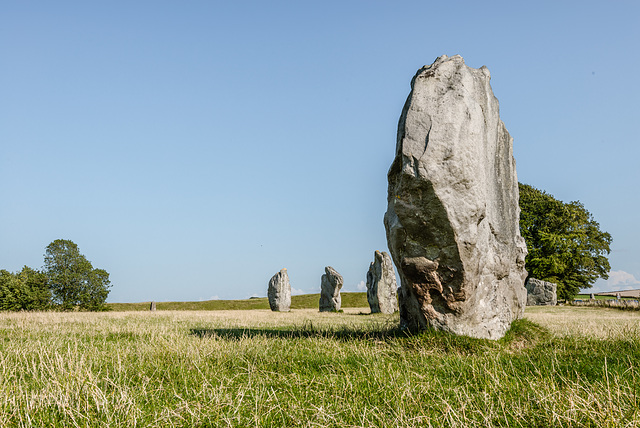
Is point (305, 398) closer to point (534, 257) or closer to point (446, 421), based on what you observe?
point (446, 421)

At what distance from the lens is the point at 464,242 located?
689 cm

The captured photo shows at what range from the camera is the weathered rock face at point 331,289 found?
29.0 metres


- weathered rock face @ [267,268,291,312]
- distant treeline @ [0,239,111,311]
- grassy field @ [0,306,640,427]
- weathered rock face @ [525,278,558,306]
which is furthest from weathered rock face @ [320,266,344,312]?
grassy field @ [0,306,640,427]

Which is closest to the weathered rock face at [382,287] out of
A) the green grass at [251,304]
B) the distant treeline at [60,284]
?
the distant treeline at [60,284]

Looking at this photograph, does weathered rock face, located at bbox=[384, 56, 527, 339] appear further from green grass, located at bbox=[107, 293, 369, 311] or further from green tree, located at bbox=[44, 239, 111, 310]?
green grass, located at bbox=[107, 293, 369, 311]

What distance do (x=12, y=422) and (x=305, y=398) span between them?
219 centimetres

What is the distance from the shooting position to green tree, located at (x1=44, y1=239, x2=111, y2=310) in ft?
111

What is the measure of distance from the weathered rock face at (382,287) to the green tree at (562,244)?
1621 cm

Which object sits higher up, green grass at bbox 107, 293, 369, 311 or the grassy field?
the grassy field

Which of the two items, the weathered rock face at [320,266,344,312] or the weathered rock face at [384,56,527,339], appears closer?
the weathered rock face at [384,56,527,339]

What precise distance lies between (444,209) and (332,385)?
342 cm

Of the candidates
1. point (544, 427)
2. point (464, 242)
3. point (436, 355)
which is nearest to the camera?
point (544, 427)

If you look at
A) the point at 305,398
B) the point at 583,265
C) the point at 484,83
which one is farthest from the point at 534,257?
the point at 305,398

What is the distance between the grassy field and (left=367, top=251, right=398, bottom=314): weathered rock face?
1760cm
